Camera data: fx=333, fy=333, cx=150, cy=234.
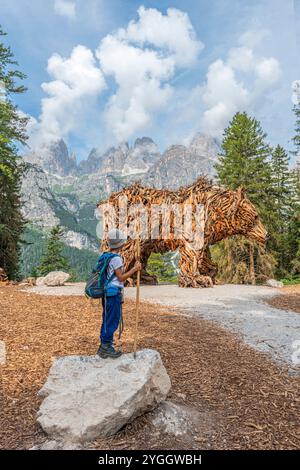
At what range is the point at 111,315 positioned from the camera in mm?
3615

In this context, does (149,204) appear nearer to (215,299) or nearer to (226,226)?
(226,226)

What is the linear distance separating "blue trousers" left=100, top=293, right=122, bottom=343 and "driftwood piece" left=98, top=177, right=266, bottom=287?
356 inches

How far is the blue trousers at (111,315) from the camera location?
3604 mm

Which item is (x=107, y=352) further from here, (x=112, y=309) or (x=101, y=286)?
(x=101, y=286)

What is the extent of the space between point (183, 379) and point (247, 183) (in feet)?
64.6

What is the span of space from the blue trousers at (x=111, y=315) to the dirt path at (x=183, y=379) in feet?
2.98

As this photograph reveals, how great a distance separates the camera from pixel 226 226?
13.9m

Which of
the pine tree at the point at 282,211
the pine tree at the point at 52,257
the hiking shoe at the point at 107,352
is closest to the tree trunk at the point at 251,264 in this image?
the pine tree at the point at 282,211

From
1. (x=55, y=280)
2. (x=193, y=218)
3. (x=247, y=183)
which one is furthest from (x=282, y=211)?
(x=55, y=280)

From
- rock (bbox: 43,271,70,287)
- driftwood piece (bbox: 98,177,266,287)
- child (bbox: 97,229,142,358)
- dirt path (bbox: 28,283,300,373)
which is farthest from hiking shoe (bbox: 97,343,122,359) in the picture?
rock (bbox: 43,271,70,287)

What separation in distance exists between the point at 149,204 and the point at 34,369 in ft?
32.0

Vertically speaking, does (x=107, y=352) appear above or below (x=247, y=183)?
below
